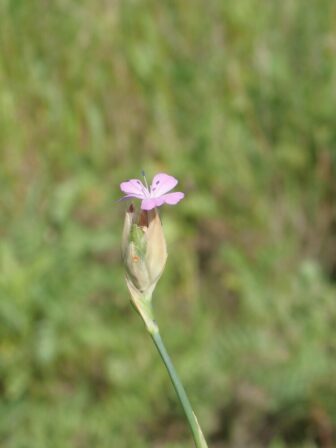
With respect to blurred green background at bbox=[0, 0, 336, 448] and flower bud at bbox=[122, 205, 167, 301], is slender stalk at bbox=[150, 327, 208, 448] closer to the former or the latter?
flower bud at bbox=[122, 205, 167, 301]

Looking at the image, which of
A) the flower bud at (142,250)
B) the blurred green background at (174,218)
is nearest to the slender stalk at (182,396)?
the flower bud at (142,250)

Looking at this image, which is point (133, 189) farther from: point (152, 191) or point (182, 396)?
point (182, 396)

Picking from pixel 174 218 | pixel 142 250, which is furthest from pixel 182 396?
pixel 174 218

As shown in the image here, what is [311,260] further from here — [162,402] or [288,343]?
[162,402]

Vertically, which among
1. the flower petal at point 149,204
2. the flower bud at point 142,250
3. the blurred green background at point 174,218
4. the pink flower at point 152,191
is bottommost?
the flower bud at point 142,250

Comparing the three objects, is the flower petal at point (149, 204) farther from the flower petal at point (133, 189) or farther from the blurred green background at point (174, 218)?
the blurred green background at point (174, 218)
